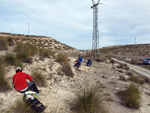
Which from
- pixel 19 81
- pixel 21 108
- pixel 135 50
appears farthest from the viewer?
pixel 135 50

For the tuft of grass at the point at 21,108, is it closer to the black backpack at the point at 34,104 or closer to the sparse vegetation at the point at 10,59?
the black backpack at the point at 34,104

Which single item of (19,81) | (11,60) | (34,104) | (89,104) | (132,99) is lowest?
(132,99)

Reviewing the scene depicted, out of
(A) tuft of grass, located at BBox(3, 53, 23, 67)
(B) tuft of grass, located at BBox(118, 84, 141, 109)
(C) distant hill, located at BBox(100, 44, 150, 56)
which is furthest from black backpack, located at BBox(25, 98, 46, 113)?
(C) distant hill, located at BBox(100, 44, 150, 56)

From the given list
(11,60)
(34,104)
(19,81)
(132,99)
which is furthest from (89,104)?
(11,60)

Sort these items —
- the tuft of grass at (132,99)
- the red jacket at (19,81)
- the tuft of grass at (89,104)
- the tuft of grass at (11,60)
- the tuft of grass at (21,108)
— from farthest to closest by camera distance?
the tuft of grass at (11,60), the tuft of grass at (132,99), the red jacket at (19,81), the tuft of grass at (89,104), the tuft of grass at (21,108)

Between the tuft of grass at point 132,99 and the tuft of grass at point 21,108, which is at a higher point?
the tuft of grass at point 21,108

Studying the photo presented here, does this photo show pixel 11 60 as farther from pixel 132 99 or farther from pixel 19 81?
pixel 132 99

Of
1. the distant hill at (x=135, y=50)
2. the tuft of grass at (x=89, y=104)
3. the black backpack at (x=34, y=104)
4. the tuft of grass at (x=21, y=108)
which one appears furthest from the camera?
the distant hill at (x=135, y=50)

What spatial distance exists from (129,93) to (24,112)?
17.2 ft

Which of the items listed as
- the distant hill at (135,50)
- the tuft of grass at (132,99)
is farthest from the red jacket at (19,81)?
the distant hill at (135,50)

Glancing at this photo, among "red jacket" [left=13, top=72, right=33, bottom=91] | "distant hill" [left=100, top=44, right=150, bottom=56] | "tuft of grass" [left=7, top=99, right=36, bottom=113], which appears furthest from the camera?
"distant hill" [left=100, top=44, right=150, bottom=56]

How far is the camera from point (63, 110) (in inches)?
189

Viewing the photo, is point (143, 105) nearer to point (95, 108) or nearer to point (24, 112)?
point (95, 108)

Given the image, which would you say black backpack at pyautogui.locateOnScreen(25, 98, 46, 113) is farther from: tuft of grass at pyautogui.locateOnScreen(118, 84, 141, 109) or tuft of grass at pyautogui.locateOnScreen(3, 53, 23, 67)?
tuft of grass at pyautogui.locateOnScreen(118, 84, 141, 109)
